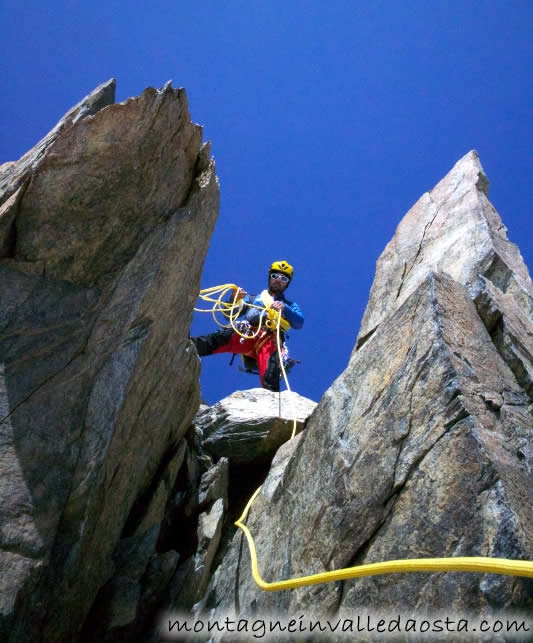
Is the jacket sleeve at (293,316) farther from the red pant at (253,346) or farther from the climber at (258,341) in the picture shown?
the red pant at (253,346)

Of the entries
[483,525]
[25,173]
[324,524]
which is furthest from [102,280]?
[483,525]

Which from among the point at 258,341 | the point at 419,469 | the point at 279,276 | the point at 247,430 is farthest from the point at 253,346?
the point at 419,469

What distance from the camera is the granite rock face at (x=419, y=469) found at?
8.66 feet

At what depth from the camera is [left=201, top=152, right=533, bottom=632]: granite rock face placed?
2.64 meters

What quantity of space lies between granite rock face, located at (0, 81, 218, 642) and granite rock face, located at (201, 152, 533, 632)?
125 cm

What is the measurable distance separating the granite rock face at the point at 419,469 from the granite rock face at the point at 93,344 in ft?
4.11

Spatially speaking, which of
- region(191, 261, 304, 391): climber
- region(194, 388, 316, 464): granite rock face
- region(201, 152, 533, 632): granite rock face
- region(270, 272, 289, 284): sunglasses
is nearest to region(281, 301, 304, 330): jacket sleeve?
region(191, 261, 304, 391): climber

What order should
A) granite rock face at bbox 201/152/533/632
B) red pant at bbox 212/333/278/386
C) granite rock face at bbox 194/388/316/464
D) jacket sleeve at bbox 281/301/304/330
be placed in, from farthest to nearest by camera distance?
jacket sleeve at bbox 281/301/304/330 → red pant at bbox 212/333/278/386 → granite rock face at bbox 194/388/316/464 → granite rock face at bbox 201/152/533/632

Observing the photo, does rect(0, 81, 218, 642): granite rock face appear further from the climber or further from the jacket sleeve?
the jacket sleeve

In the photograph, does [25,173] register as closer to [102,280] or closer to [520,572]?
[102,280]

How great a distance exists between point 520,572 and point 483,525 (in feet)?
1.28

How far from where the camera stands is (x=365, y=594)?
2943 mm

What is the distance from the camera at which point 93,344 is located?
14.5ft

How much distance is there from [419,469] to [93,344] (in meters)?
2.87
